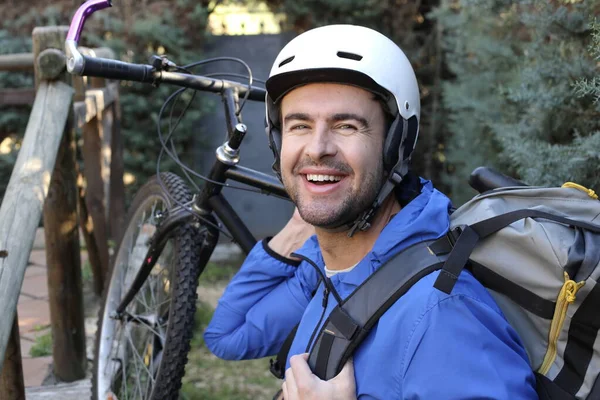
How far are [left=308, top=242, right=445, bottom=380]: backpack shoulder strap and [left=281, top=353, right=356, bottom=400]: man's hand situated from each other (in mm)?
27

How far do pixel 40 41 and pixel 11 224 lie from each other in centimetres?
148

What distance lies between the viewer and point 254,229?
23.3 feet

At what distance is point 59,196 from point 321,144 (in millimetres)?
2141

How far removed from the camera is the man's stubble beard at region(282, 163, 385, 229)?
1806mm

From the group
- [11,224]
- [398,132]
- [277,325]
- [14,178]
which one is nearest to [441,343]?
[398,132]

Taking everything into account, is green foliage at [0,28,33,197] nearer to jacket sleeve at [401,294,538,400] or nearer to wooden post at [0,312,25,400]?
wooden post at [0,312,25,400]

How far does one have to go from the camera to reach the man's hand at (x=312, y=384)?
1.61 metres

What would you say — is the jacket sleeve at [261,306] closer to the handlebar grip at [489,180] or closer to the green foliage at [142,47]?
the handlebar grip at [489,180]

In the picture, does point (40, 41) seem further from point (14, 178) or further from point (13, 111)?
point (13, 111)

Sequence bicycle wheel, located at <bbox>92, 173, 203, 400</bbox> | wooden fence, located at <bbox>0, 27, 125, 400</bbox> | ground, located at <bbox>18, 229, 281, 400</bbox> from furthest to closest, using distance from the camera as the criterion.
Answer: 1. ground, located at <bbox>18, 229, 281, 400</bbox>
2. bicycle wheel, located at <bbox>92, 173, 203, 400</bbox>
3. wooden fence, located at <bbox>0, 27, 125, 400</bbox>

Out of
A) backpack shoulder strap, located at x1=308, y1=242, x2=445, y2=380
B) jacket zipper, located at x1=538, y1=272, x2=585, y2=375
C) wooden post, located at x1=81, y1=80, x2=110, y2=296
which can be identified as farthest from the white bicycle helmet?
Answer: wooden post, located at x1=81, y1=80, x2=110, y2=296

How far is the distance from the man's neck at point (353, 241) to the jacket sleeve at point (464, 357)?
42 cm

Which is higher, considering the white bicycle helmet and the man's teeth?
the white bicycle helmet

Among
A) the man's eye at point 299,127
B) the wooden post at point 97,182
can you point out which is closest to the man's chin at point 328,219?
the man's eye at point 299,127
